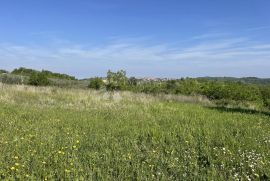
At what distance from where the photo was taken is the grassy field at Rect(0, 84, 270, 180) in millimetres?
7160

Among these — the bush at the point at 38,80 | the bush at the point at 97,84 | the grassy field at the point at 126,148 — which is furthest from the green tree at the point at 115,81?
the grassy field at the point at 126,148

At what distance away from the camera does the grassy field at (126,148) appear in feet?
23.5

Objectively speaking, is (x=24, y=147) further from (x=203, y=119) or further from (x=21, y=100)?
(x=21, y=100)

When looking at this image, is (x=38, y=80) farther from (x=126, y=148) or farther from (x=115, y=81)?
(x=126, y=148)

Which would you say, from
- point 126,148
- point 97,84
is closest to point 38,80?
point 97,84

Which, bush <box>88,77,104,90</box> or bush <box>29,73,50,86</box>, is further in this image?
bush <box>29,73,50,86</box>

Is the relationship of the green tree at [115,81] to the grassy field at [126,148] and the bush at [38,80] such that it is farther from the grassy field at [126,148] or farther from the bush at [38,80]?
the grassy field at [126,148]

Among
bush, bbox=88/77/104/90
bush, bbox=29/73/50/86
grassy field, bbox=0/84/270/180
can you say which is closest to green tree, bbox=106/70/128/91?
bush, bbox=88/77/104/90

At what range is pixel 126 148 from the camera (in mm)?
9078

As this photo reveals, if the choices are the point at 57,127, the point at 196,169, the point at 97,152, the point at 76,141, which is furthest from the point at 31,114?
the point at 196,169

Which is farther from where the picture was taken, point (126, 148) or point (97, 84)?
point (97, 84)

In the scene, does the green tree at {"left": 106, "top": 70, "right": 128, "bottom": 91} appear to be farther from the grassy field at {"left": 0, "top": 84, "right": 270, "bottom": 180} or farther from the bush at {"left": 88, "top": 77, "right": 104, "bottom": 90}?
the grassy field at {"left": 0, "top": 84, "right": 270, "bottom": 180}

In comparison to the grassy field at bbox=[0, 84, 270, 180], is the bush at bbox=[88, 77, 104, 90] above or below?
above

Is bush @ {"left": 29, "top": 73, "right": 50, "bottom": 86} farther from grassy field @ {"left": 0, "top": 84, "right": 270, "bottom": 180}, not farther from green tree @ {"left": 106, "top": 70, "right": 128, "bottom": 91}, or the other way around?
grassy field @ {"left": 0, "top": 84, "right": 270, "bottom": 180}
